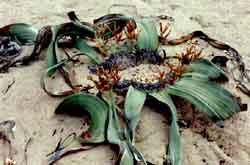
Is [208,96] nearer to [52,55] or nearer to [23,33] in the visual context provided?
[52,55]

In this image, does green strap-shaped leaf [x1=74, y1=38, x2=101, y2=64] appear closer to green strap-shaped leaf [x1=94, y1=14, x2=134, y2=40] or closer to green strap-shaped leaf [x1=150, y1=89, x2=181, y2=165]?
green strap-shaped leaf [x1=94, y1=14, x2=134, y2=40]

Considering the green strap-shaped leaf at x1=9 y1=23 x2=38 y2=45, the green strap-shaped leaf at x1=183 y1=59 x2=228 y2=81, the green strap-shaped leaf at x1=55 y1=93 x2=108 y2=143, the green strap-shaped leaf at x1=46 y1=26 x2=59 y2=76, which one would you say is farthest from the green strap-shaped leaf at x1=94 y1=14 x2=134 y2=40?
the green strap-shaped leaf at x1=55 y1=93 x2=108 y2=143

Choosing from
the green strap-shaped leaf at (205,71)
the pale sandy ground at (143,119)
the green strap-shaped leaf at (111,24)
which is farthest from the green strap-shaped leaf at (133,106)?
the green strap-shaped leaf at (111,24)

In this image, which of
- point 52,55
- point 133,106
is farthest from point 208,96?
point 52,55

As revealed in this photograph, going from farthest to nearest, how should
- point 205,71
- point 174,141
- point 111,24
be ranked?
point 111,24 → point 205,71 → point 174,141

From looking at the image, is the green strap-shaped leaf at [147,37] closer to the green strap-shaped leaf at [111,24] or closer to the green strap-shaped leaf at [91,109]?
the green strap-shaped leaf at [111,24]
